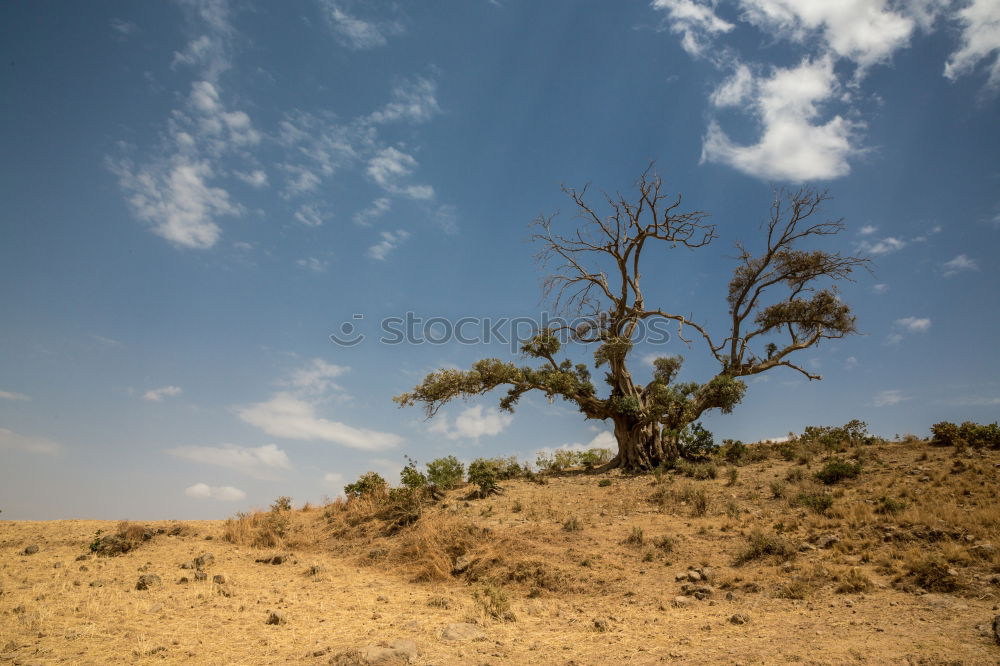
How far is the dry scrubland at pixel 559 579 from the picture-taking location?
6910mm

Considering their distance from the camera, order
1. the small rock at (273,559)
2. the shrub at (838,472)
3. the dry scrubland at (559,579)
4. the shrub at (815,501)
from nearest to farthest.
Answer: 1. the dry scrubland at (559,579)
2. the small rock at (273,559)
3. the shrub at (815,501)
4. the shrub at (838,472)

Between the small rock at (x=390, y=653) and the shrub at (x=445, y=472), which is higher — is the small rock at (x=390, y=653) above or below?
below

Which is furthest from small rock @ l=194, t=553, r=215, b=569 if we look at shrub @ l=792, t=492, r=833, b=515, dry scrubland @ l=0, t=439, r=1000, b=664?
shrub @ l=792, t=492, r=833, b=515

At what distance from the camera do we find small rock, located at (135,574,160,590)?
9914 millimetres

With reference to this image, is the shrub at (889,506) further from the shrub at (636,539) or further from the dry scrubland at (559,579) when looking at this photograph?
the shrub at (636,539)

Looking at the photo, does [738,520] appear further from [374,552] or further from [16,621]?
[16,621]

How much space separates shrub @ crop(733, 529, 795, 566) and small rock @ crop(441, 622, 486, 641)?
5635 millimetres

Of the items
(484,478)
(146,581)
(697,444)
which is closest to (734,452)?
(697,444)

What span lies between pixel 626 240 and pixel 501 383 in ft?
28.7

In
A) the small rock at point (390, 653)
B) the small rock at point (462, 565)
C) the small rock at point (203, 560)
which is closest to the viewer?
the small rock at point (390, 653)

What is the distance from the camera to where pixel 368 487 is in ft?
56.9

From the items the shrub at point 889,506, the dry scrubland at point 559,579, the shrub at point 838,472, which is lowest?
the dry scrubland at point 559,579

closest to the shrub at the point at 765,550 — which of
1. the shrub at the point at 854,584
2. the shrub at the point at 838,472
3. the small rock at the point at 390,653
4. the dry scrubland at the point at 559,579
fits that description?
the dry scrubland at the point at 559,579

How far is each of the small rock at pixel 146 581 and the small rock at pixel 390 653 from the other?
19.7 feet
